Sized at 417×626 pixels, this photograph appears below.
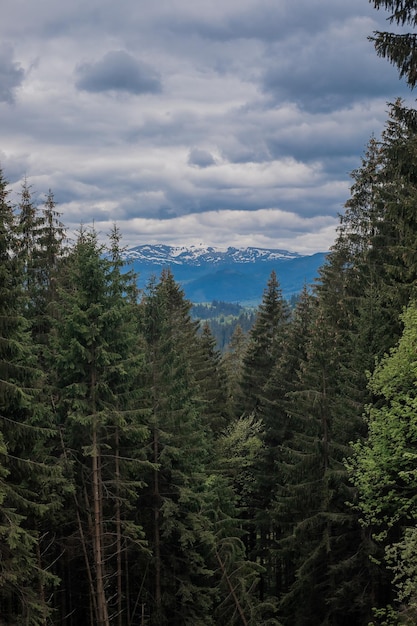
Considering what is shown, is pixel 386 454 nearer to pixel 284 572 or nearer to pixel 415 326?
pixel 415 326

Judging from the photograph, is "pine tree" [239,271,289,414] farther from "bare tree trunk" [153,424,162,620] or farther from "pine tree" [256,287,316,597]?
"bare tree trunk" [153,424,162,620]

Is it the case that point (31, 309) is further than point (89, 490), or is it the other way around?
point (31, 309)

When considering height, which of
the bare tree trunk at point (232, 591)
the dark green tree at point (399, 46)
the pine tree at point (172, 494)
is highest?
the dark green tree at point (399, 46)

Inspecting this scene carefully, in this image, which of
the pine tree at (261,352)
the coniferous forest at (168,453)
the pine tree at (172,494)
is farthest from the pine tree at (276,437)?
the pine tree at (172,494)

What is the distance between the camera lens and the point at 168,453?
744 inches

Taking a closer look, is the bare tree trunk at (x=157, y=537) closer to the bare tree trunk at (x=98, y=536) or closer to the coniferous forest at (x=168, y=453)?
the coniferous forest at (x=168, y=453)

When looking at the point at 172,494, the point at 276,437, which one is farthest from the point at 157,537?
the point at 276,437

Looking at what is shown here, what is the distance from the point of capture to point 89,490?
1795cm

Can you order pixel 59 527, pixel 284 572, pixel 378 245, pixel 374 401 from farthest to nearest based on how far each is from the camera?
pixel 284 572 < pixel 378 245 < pixel 374 401 < pixel 59 527

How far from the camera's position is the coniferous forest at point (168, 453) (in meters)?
13.1

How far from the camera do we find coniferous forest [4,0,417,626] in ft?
43.1

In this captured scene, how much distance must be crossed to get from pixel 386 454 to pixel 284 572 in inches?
686

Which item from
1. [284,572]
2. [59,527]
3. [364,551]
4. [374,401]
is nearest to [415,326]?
[374,401]

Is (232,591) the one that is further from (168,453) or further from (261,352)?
(261,352)
